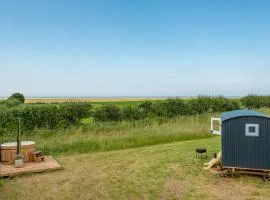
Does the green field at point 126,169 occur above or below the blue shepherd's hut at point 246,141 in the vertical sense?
below

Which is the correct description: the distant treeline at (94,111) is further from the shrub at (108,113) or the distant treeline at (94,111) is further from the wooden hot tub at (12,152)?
the wooden hot tub at (12,152)

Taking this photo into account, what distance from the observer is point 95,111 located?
51.1 feet

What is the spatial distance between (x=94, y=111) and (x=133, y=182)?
9.20 m

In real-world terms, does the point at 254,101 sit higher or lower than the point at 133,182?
higher

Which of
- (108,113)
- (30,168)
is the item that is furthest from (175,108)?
(30,168)

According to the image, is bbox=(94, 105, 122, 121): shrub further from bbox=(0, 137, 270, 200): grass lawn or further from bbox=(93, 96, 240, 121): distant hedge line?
bbox=(0, 137, 270, 200): grass lawn

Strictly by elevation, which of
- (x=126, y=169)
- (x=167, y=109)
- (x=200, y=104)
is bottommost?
(x=126, y=169)

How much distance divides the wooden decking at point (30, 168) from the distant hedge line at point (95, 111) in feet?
16.0

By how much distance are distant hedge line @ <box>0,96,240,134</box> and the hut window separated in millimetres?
9491

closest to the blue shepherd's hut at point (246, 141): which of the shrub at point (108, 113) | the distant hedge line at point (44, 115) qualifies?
the distant hedge line at point (44, 115)

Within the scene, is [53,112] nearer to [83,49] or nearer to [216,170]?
[83,49]

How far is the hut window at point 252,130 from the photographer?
6730 millimetres

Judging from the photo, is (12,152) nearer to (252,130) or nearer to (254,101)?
(252,130)

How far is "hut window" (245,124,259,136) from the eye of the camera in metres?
6.73
